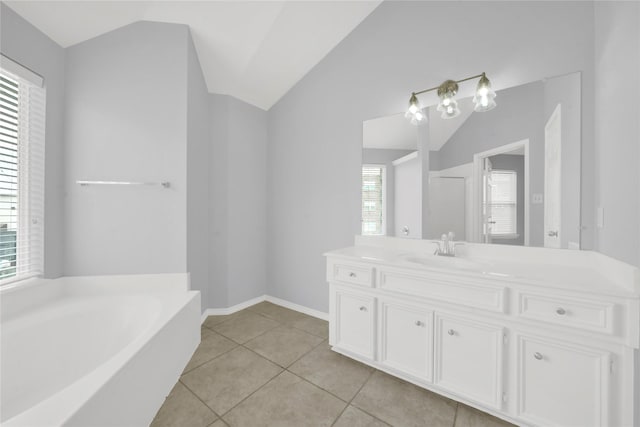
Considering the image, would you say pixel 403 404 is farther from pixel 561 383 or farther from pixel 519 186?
pixel 519 186

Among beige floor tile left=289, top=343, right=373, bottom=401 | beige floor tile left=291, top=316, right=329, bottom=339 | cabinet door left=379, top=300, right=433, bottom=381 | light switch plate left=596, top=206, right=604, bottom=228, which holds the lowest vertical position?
beige floor tile left=289, top=343, right=373, bottom=401

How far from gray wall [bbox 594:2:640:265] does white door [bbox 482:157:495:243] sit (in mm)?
515

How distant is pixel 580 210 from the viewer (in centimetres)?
143

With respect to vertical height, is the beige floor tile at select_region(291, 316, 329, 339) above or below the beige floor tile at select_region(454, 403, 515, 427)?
above

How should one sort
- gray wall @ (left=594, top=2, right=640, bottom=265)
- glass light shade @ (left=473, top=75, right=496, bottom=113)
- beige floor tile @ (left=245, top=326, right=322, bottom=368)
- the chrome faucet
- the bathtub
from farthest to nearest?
beige floor tile @ (left=245, top=326, right=322, bottom=368) → the chrome faucet → glass light shade @ (left=473, top=75, right=496, bottom=113) → gray wall @ (left=594, top=2, right=640, bottom=265) → the bathtub

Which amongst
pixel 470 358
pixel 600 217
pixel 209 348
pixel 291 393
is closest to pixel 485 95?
pixel 600 217

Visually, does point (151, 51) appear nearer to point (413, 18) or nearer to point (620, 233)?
point (413, 18)

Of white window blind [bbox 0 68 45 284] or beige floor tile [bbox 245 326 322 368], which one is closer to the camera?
white window blind [bbox 0 68 45 284]

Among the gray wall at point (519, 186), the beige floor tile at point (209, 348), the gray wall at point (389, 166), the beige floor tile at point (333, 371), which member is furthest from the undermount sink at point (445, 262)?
the beige floor tile at point (209, 348)

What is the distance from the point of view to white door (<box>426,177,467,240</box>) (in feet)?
6.20

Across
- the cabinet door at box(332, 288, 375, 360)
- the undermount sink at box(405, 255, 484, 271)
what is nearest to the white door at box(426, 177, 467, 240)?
the undermount sink at box(405, 255, 484, 271)

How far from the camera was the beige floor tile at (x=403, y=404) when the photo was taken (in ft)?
4.46

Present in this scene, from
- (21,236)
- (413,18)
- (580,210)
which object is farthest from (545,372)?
(21,236)

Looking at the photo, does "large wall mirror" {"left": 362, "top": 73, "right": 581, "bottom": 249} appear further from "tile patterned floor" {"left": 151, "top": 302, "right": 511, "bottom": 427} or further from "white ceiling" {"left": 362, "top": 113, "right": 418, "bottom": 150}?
"tile patterned floor" {"left": 151, "top": 302, "right": 511, "bottom": 427}
